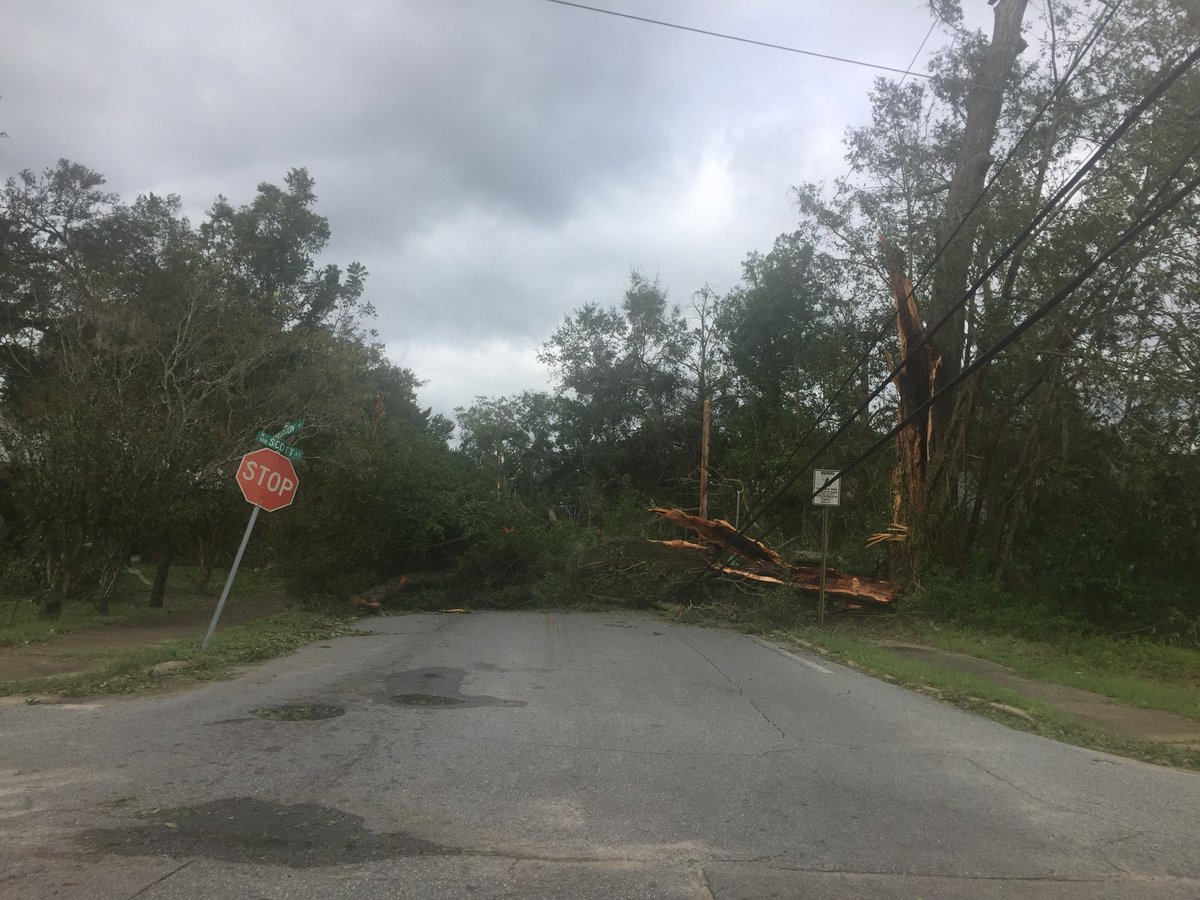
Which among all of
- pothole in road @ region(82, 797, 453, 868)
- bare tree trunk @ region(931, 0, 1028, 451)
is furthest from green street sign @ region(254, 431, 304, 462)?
bare tree trunk @ region(931, 0, 1028, 451)

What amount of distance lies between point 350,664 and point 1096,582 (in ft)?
50.3

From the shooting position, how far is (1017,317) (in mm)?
19094

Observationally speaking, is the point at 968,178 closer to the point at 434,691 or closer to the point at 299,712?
the point at 434,691

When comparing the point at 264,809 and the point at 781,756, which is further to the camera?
the point at 781,756

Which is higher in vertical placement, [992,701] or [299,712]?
[992,701]

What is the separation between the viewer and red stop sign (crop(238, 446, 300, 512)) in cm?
1280

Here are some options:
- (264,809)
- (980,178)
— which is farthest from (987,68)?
(264,809)

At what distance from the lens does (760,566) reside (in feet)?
70.7

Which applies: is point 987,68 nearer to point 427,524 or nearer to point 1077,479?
point 1077,479

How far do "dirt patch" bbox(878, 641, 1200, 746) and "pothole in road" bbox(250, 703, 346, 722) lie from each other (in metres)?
7.33

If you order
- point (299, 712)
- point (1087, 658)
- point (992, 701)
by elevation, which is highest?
point (1087, 658)

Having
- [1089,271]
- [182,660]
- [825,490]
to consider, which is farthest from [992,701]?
[182,660]

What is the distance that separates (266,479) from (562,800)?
876cm

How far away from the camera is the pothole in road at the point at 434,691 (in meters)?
8.91
